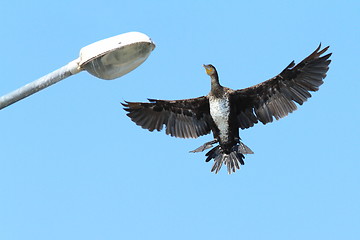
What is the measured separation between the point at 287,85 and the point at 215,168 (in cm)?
171

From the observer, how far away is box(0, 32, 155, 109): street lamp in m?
5.04

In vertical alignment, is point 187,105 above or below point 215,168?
above

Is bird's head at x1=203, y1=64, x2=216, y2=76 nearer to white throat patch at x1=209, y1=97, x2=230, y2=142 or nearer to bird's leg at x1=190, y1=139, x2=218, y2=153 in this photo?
white throat patch at x1=209, y1=97, x2=230, y2=142

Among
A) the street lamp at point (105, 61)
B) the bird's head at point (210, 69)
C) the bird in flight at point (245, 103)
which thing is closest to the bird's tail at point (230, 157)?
the bird in flight at point (245, 103)

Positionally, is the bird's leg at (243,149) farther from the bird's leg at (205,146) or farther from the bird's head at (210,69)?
the bird's head at (210,69)

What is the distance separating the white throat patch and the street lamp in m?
6.08

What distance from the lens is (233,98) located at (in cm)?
1135

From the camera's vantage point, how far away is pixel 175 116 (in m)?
12.0

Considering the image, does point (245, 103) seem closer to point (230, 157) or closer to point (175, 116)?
point (230, 157)

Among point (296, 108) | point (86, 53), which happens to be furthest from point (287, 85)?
point (86, 53)

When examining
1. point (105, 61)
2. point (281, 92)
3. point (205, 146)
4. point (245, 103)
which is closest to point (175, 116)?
point (205, 146)

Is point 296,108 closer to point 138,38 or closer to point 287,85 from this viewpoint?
point 287,85

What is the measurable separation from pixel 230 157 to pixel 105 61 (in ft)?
20.6

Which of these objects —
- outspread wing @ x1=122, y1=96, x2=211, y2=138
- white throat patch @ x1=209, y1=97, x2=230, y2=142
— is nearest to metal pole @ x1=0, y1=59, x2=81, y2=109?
white throat patch @ x1=209, y1=97, x2=230, y2=142
